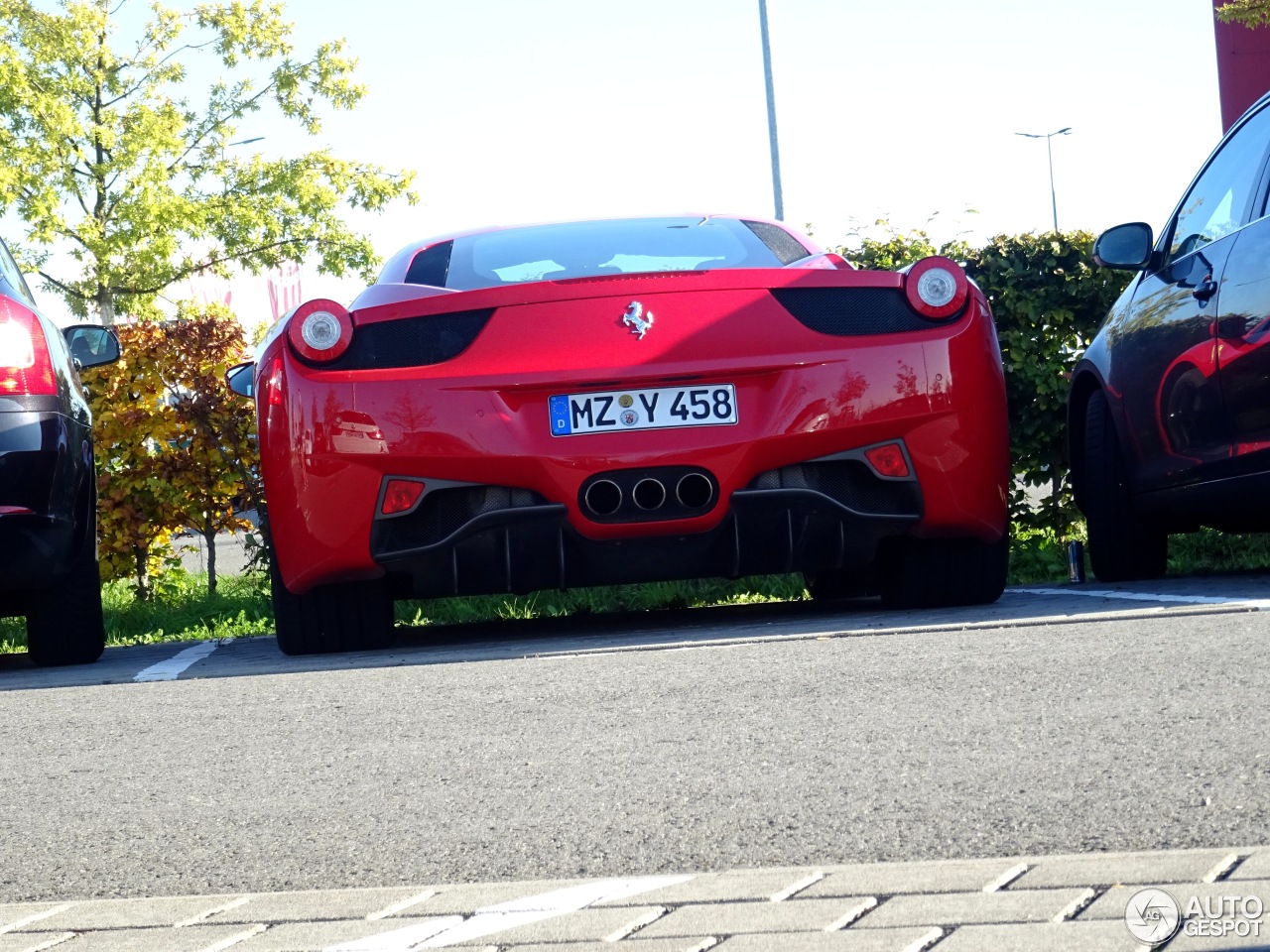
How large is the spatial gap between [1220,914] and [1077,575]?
5469 millimetres

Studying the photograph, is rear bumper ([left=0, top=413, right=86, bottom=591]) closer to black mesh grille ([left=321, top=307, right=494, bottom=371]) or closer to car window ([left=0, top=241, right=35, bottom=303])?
car window ([left=0, top=241, right=35, bottom=303])

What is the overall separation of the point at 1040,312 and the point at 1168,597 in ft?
10.5

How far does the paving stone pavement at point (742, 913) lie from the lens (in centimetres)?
196

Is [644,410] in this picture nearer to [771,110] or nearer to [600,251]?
[600,251]

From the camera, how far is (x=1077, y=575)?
7297 millimetres

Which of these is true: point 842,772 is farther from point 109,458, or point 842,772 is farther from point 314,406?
point 109,458

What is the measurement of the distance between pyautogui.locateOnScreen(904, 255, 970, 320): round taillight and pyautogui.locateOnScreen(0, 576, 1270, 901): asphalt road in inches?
34.7

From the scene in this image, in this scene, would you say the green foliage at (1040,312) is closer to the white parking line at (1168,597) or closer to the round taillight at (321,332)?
the white parking line at (1168,597)

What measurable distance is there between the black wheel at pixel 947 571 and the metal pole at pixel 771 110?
16.1 meters

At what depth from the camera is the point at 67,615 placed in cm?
573

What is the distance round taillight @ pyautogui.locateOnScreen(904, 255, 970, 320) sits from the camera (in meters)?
5.10

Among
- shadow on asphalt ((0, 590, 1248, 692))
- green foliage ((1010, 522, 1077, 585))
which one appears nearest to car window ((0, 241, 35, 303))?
shadow on asphalt ((0, 590, 1248, 692))

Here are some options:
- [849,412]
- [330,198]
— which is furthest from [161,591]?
[330,198]

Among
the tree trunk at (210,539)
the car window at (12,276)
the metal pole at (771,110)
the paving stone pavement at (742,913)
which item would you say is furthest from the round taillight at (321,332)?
the metal pole at (771,110)
